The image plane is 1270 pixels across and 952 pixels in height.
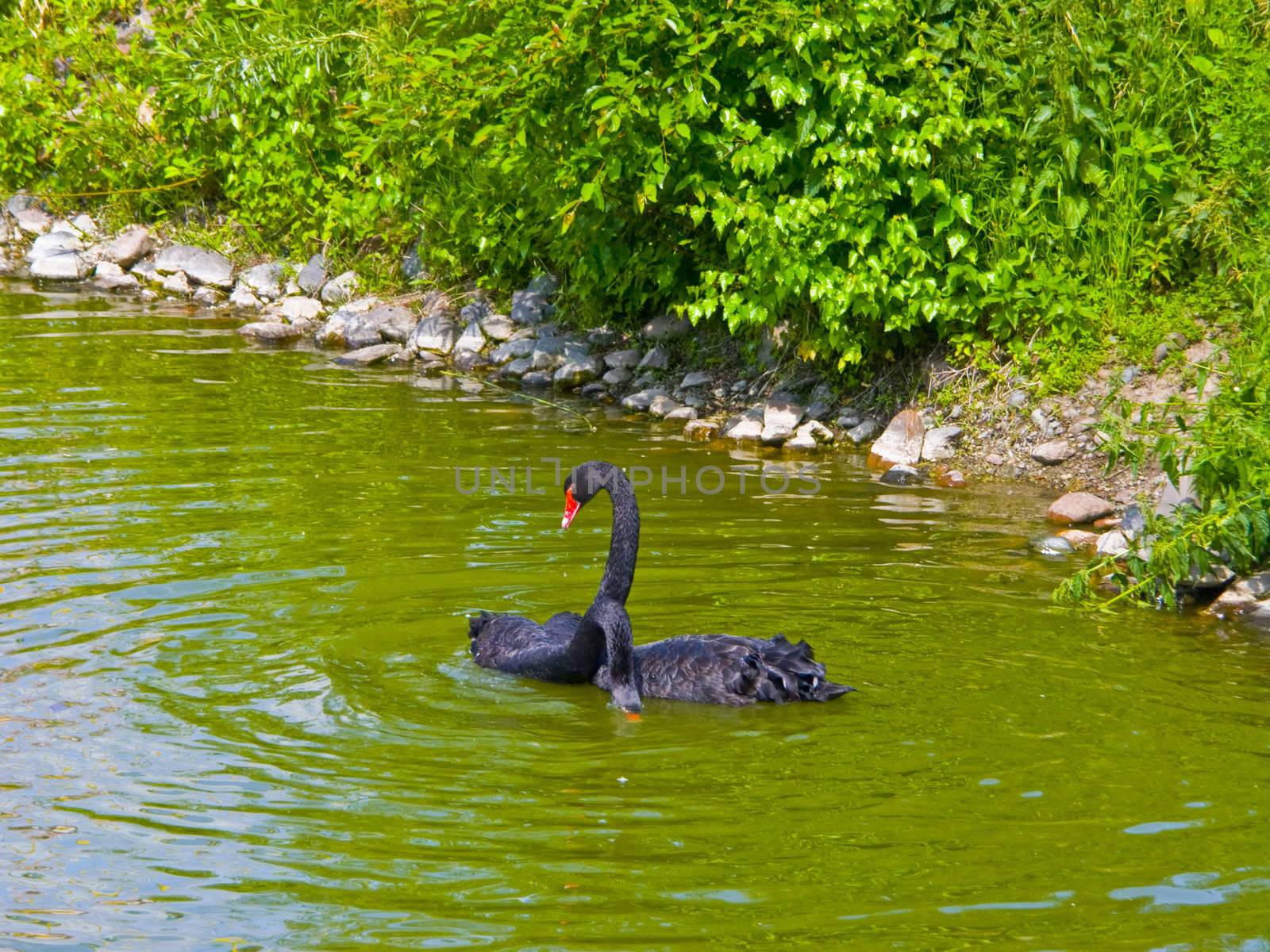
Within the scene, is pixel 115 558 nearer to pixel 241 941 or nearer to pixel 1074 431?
pixel 241 941

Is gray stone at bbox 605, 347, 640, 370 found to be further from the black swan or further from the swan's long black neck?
the swan's long black neck

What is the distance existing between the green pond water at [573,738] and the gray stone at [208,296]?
7478 mm

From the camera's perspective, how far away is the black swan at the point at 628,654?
6484 mm

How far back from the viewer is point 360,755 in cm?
589

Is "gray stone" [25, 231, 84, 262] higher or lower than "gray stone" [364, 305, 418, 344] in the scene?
higher

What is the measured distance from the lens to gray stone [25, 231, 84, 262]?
1931cm

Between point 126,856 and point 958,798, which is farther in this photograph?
point 958,798

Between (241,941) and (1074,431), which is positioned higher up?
(1074,431)

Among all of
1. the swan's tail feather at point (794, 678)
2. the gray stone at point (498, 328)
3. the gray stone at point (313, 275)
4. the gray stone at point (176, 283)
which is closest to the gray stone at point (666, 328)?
the gray stone at point (498, 328)

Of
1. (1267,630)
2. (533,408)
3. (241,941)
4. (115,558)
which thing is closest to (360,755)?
(241,941)

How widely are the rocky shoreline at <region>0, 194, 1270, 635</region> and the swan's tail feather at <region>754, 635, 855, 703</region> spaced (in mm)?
2503

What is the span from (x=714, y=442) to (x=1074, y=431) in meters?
2.75

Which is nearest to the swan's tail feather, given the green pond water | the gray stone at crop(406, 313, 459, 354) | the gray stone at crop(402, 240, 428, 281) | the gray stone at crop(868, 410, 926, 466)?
the green pond water

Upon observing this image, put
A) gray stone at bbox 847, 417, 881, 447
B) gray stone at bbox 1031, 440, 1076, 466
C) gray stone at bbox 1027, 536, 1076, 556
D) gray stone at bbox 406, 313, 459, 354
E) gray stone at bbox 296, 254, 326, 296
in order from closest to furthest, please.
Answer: gray stone at bbox 1027, 536, 1076, 556
gray stone at bbox 1031, 440, 1076, 466
gray stone at bbox 847, 417, 881, 447
gray stone at bbox 406, 313, 459, 354
gray stone at bbox 296, 254, 326, 296
